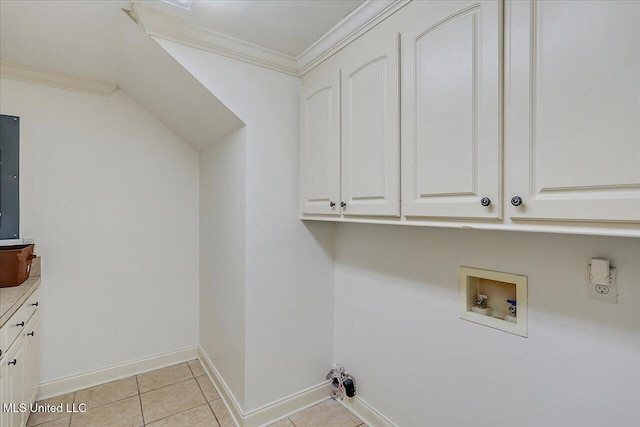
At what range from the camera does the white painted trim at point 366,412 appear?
178cm

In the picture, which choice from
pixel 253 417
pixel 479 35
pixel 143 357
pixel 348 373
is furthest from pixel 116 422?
pixel 479 35

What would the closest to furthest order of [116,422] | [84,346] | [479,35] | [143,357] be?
[479,35], [116,422], [84,346], [143,357]

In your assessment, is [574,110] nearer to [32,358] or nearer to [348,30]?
[348,30]

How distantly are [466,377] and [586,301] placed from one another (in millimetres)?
623

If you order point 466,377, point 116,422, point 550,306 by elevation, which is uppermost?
point 550,306

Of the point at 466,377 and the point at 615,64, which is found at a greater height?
the point at 615,64

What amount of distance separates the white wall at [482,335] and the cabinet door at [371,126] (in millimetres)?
356

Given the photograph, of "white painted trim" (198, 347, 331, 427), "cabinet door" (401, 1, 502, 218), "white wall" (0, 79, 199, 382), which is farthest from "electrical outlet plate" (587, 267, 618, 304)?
"white wall" (0, 79, 199, 382)

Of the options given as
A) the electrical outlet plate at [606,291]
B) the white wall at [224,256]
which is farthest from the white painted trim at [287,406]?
the electrical outlet plate at [606,291]

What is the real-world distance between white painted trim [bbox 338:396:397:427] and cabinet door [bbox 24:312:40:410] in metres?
1.86

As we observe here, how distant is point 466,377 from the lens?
1.41 meters

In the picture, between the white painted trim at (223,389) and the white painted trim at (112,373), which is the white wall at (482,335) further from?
the white painted trim at (112,373)

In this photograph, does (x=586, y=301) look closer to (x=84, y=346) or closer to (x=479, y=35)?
(x=479, y=35)

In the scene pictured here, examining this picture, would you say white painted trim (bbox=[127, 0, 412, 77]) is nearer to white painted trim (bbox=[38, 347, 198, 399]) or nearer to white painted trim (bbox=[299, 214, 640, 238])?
white painted trim (bbox=[299, 214, 640, 238])
